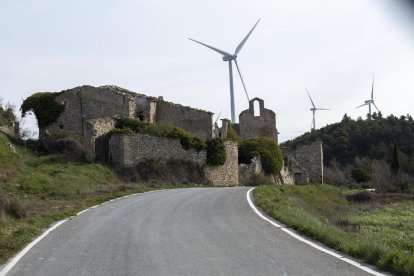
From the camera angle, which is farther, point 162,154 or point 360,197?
point 360,197

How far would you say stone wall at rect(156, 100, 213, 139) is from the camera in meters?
46.6

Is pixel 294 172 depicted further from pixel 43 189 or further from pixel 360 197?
pixel 43 189

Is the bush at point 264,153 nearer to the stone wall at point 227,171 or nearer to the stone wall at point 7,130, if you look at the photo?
the stone wall at point 227,171

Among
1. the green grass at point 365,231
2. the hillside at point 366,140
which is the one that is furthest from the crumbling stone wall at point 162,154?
the hillside at point 366,140

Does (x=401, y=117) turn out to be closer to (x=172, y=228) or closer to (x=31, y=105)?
(x=31, y=105)

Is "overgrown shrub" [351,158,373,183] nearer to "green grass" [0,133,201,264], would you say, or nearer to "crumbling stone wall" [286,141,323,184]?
"crumbling stone wall" [286,141,323,184]

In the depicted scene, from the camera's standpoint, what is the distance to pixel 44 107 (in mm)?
42250

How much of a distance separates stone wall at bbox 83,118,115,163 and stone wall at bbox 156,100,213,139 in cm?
1013

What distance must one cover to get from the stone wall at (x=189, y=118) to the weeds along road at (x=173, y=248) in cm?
2991

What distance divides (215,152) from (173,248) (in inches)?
1196

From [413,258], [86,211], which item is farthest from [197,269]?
[86,211]

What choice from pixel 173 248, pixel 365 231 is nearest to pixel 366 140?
pixel 365 231

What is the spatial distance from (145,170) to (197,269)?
27.7m

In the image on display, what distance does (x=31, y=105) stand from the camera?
4231 cm
